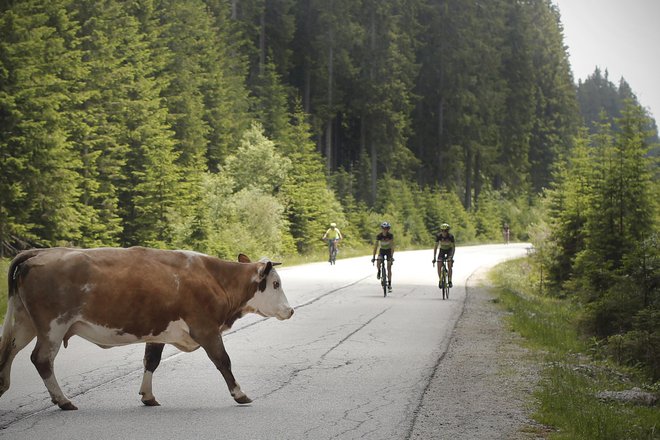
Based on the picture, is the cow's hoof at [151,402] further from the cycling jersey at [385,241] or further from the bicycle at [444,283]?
the cycling jersey at [385,241]

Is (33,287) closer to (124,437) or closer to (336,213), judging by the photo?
(124,437)

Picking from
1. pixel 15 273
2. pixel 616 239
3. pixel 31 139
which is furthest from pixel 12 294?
pixel 31 139

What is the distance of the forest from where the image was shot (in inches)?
803

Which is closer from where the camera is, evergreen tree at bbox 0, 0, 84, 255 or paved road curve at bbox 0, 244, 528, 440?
paved road curve at bbox 0, 244, 528, 440

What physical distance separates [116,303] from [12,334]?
39.5 inches

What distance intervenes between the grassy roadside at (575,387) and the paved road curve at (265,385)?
142 centimetres

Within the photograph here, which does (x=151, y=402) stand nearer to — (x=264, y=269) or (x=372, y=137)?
(x=264, y=269)

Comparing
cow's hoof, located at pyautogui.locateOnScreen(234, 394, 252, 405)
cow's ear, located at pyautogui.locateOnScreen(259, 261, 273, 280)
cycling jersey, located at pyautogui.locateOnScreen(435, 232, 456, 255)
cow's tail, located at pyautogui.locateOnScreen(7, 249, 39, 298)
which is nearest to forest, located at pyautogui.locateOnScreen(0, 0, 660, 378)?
cycling jersey, located at pyautogui.locateOnScreen(435, 232, 456, 255)

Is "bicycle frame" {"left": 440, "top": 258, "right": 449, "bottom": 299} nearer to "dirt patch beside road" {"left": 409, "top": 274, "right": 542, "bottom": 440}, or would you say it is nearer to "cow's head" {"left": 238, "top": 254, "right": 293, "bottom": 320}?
"dirt patch beside road" {"left": 409, "top": 274, "right": 542, "bottom": 440}

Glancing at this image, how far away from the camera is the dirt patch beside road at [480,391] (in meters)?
8.05

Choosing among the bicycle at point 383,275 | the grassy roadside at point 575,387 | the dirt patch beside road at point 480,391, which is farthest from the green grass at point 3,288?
the grassy roadside at point 575,387

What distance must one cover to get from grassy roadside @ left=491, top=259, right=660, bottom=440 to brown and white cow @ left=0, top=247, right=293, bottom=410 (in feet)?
10.8

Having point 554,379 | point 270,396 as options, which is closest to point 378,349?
point 554,379

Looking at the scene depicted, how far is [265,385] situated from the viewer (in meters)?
10.1
